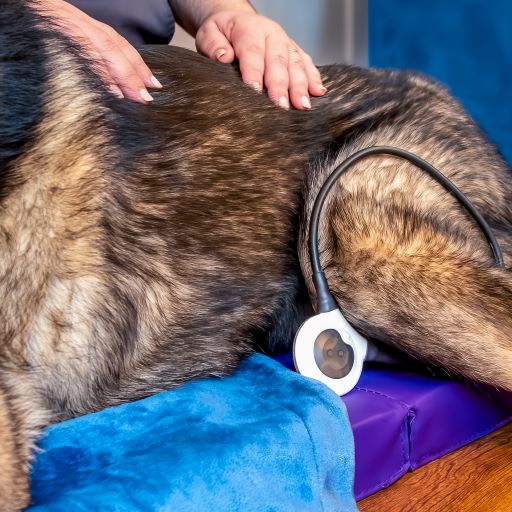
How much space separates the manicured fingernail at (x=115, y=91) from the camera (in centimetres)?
132

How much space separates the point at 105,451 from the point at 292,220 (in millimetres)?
525

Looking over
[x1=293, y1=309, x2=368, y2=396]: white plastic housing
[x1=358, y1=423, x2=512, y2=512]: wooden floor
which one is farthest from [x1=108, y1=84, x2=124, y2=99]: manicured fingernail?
[x1=358, y1=423, x2=512, y2=512]: wooden floor

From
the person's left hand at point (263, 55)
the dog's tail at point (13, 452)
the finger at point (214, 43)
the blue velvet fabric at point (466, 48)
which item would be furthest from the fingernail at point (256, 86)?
the blue velvet fabric at point (466, 48)

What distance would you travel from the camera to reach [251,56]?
1609mm

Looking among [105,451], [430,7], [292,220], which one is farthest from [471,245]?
[430,7]

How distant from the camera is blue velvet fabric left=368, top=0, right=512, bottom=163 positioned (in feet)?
8.48

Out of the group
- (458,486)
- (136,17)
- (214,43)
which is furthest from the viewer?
(136,17)

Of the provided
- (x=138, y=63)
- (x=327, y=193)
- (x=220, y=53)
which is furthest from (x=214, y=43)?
(x=327, y=193)

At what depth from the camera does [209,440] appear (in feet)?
3.61

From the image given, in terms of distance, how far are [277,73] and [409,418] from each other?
2.23 ft

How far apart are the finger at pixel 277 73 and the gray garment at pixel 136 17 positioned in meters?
0.37

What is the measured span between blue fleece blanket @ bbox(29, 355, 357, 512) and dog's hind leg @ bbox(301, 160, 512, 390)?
20 cm

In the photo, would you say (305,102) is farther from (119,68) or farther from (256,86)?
(119,68)

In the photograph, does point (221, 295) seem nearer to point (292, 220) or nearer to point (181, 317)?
point (181, 317)
